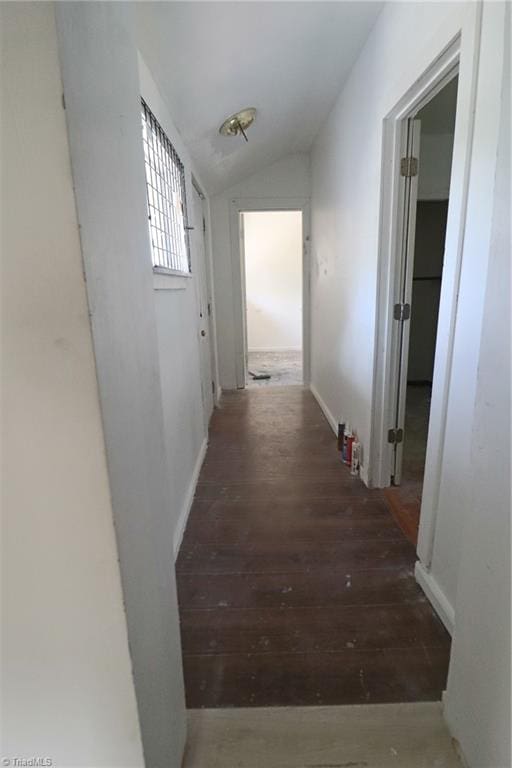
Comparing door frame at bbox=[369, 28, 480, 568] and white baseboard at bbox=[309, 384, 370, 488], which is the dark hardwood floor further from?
door frame at bbox=[369, 28, 480, 568]

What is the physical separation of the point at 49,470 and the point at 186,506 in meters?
1.71

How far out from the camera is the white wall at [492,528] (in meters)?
0.82

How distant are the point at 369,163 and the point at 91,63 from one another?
2.03 meters

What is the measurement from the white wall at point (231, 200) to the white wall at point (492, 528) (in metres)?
3.36

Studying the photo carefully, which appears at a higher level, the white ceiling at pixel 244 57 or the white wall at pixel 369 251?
the white ceiling at pixel 244 57

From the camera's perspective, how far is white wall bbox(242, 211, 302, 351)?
6695 mm

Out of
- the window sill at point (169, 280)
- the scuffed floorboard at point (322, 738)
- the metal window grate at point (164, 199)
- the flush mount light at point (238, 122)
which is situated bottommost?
the scuffed floorboard at point (322, 738)

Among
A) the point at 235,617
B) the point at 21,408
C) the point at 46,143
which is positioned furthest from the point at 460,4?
the point at 235,617

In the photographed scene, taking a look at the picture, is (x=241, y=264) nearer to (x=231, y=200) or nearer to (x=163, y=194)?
(x=231, y=200)

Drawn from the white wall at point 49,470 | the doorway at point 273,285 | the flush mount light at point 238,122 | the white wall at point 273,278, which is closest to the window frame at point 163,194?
the flush mount light at point 238,122

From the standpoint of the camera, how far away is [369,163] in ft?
7.11

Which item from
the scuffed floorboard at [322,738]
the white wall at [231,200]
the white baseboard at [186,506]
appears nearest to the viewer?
the scuffed floorboard at [322,738]

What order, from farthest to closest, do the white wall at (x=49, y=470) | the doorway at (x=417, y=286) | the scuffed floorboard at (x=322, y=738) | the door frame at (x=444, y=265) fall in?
the doorway at (x=417, y=286) < the door frame at (x=444, y=265) < the scuffed floorboard at (x=322, y=738) < the white wall at (x=49, y=470)

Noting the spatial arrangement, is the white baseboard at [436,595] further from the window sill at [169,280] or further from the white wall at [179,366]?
the window sill at [169,280]
